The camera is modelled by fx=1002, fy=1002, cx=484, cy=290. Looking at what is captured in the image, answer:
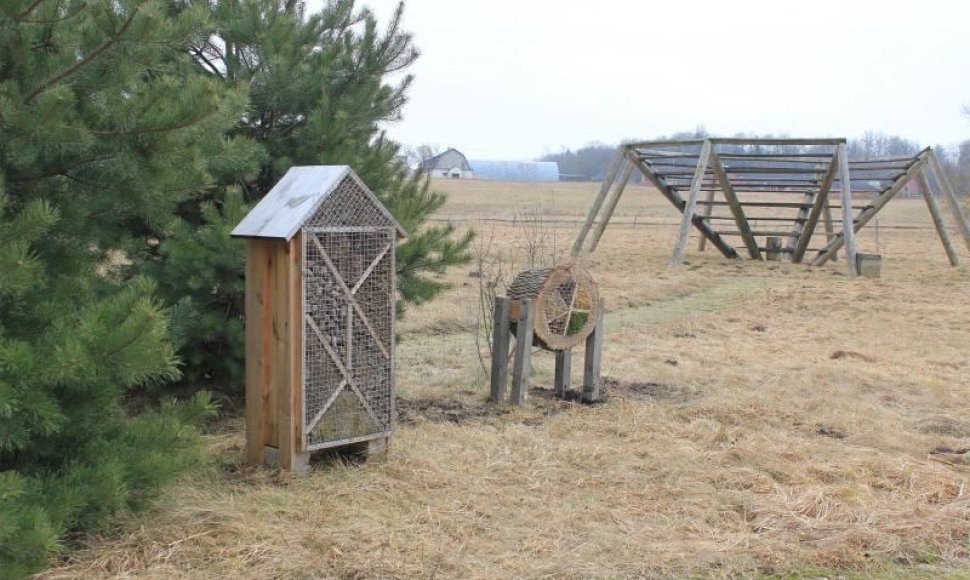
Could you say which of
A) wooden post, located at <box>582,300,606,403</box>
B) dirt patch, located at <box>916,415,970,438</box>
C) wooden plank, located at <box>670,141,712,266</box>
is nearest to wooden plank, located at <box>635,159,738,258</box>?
wooden plank, located at <box>670,141,712,266</box>

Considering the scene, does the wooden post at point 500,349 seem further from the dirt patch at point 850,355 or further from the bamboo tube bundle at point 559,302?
the dirt patch at point 850,355

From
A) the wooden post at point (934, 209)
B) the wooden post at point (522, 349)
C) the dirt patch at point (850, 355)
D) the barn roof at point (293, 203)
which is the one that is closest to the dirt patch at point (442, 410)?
the wooden post at point (522, 349)

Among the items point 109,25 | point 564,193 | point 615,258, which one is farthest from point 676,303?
point 564,193

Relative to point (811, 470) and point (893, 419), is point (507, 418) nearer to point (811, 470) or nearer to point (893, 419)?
point (811, 470)

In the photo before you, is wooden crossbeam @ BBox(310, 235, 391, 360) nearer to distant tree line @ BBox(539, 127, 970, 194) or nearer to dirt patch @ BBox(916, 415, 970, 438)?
dirt patch @ BBox(916, 415, 970, 438)

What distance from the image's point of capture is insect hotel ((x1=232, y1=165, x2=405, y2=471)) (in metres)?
5.00

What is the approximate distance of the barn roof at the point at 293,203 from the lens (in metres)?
4.93

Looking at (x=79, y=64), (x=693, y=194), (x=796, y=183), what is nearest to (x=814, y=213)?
(x=796, y=183)

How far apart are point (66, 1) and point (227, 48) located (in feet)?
9.00

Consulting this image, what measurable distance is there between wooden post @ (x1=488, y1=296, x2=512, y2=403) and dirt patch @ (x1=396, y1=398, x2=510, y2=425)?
0.12 m

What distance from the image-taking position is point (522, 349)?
6.88m

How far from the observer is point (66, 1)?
3.97m

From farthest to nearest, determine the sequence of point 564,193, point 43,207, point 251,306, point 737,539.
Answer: point 564,193 < point 251,306 < point 737,539 < point 43,207

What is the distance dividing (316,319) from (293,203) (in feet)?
1.98
